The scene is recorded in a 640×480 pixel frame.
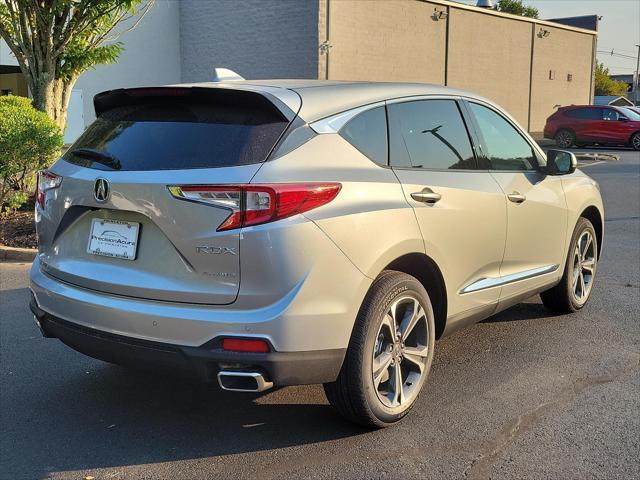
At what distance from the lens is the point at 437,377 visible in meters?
4.39

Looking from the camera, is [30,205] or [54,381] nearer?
[54,381]

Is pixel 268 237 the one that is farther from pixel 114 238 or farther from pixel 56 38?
pixel 56 38

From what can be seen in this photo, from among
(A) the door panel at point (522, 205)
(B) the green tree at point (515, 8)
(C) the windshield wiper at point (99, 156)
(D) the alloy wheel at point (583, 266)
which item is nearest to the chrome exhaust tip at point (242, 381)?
(C) the windshield wiper at point (99, 156)

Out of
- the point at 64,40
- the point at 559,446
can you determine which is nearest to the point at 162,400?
the point at 559,446

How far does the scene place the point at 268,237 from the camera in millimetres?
3018

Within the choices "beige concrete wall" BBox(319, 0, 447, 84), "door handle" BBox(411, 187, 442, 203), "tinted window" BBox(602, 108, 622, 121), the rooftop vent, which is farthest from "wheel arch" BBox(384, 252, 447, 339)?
the rooftop vent

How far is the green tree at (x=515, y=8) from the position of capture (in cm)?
6019

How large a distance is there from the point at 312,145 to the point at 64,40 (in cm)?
819

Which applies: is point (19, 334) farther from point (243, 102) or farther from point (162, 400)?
point (243, 102)

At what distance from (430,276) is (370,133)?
2.91 feet

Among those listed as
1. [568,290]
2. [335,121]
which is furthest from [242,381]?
[568,290]

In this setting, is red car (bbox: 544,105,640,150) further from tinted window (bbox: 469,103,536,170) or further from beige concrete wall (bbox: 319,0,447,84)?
tinted window (bbox: 469,103,536,170)

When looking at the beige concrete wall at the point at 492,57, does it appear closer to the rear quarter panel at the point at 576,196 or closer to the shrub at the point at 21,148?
the shrub at the point at 21,148

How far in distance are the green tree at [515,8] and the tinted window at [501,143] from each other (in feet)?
195
